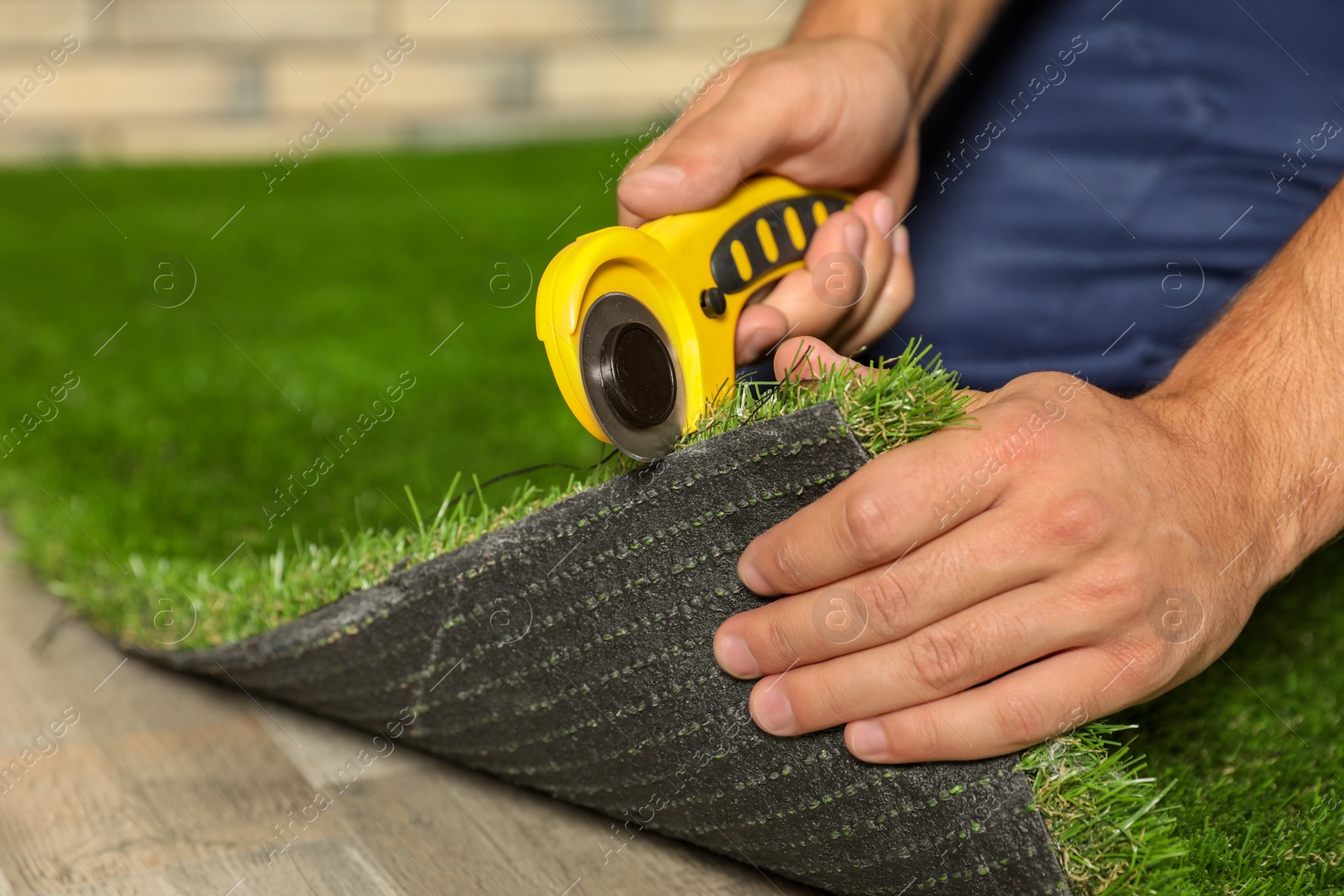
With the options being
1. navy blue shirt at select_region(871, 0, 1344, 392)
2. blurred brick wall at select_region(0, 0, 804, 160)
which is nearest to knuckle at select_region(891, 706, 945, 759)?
navy blue shirt at select_region(871, 0, 1344, 392)

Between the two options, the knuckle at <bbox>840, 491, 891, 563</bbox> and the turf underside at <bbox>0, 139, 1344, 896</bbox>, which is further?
the turf underside at <bbox>0, 139, 1344, 896</bbox>

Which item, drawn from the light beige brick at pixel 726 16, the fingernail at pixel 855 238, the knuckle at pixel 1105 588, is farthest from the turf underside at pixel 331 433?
the light beige brick at pixel 726 16

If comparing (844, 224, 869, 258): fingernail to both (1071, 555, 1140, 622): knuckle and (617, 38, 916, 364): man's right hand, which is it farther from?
(1071, 555, 1140, 622): knuckle

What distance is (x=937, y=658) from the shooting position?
71 centimetres

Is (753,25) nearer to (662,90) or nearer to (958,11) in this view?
(662,90)

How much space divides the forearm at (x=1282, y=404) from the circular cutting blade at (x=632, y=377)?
1.15 ft

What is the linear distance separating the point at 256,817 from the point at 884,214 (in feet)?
2.85

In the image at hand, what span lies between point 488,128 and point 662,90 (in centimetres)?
77

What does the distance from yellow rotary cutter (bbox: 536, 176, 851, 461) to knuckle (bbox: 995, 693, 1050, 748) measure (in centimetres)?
30

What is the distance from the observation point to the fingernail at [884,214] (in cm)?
122

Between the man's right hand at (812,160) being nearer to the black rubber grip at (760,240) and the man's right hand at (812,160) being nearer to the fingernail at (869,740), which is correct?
the black rubber grip at (760,240)

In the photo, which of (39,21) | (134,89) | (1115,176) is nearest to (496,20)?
(134,89)

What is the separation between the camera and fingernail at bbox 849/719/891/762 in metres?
0.75

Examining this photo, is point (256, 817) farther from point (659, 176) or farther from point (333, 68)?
point (333, 68)
